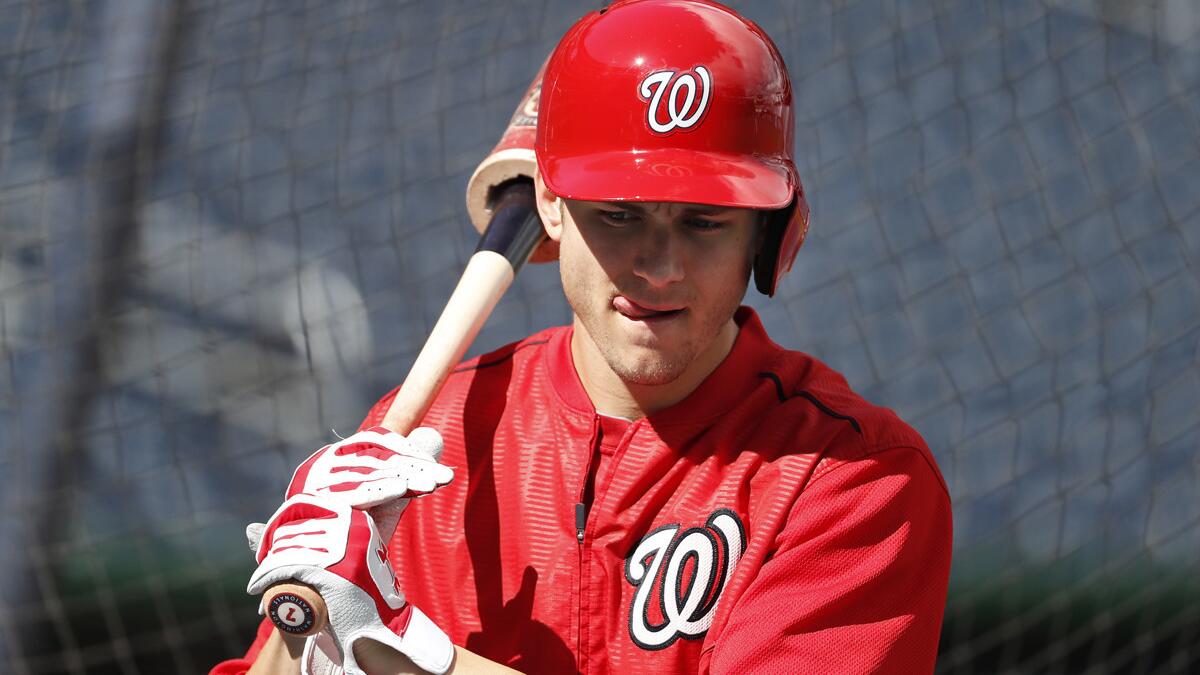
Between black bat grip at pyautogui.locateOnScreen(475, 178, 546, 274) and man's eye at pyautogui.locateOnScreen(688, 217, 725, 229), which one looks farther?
black bat grip at pyautogui.locateOnScreen(475, 178, 546, 274)

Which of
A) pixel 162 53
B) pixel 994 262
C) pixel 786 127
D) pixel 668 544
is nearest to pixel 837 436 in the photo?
pixel 668 544

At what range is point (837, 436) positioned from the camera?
122 cm

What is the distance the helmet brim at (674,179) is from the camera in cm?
116

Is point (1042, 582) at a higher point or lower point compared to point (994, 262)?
lower

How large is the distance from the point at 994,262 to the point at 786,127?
1.82 meters

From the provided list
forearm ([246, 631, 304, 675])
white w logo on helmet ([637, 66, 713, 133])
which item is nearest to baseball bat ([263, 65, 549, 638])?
forearm ([246, 631, 304, 675])

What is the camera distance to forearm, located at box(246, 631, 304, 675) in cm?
118

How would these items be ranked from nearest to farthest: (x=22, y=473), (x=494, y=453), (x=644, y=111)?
(x=644, y=111), (x=494, y=453), (x=22, y=473)

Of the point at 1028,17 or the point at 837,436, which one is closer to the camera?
the point at 837,436

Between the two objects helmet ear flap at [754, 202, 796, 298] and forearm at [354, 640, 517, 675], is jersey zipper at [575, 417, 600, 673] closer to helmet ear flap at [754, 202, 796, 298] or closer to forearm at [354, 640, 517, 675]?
forearm at [354, 640, 517, 675]

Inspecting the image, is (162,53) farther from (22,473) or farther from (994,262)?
(994,262)

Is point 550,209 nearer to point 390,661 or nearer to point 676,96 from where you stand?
point 676,96

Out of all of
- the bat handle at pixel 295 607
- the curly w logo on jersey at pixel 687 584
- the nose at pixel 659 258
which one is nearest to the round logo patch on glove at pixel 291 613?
the bat handle at pixel 295 607

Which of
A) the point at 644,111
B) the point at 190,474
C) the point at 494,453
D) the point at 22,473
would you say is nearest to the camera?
the point at 644,111
